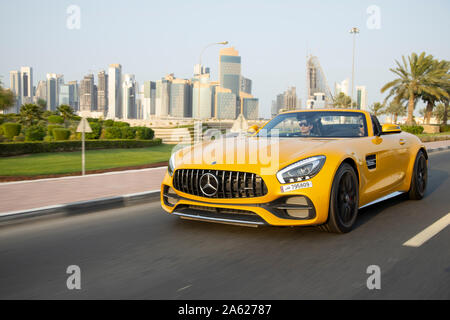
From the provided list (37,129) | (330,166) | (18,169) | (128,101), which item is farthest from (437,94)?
(128,101)

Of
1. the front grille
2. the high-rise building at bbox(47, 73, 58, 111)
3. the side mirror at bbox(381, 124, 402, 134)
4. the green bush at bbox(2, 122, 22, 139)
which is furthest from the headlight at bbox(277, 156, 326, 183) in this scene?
the high-rise building at bbox(47, 73, 58, 111)

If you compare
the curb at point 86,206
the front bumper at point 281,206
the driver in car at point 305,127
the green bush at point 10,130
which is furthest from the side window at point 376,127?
the green bush at point 10,130

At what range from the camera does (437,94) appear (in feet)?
139

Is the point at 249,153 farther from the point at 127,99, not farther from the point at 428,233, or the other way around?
the point at 127,99

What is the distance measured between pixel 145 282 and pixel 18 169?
46.6 ft

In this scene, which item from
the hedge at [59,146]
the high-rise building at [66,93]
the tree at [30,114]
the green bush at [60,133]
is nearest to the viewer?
the hedge at [59,146]

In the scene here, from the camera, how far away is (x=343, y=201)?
472 cm

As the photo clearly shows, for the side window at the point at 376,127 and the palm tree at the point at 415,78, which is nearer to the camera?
the side window at the point at 376,127

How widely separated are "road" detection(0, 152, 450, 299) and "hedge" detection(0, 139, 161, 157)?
18.3 m

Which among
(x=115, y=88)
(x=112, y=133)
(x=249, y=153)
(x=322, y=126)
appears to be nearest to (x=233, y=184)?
(x=249, y=153)

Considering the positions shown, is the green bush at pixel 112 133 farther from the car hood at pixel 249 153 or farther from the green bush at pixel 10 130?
the car hood at pixel 249 153

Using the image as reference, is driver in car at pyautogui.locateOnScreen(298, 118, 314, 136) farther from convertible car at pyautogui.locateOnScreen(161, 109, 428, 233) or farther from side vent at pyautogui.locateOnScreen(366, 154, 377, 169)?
side vent at pyautogui.locateOnScreen(366, 154, 377, 169)

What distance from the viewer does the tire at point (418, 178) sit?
22.3 ft

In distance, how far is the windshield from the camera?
583 centimetres
